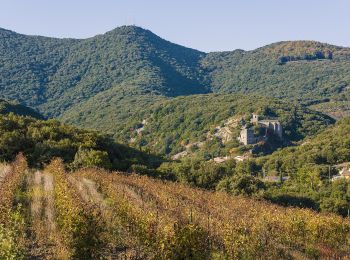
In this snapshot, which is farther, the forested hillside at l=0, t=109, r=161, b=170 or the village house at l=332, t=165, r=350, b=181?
the village house at l=332, t=165, r=350, b=181

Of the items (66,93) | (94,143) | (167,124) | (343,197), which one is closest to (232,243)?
(94,143)

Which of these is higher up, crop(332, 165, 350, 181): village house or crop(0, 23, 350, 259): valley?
crop(0, 23, 350, 259): valley

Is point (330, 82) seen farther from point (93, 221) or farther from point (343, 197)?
point (93, 221)

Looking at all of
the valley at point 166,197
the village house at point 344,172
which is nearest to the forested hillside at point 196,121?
the valley at point 166,197

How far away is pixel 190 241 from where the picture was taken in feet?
42.0

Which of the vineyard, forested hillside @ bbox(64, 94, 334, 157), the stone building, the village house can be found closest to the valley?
the vineyard

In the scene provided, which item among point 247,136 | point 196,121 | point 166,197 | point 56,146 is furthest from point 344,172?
point 196,121

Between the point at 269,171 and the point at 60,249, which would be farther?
the point at 269,171

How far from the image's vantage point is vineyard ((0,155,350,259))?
42.3 ft

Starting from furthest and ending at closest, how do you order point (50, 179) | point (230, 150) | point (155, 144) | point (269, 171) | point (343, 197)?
point (155, 144), point (230, 150), point (269, 171), point (343, 197), point (50, 179)

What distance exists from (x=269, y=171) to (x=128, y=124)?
62.9 m

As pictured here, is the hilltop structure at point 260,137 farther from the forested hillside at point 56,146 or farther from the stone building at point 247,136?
the forested hillside at point 56,146

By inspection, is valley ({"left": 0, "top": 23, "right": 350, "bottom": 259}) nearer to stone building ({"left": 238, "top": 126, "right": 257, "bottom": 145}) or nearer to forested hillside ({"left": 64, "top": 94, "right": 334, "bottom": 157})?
stone building ({"left": 238, "top": 126, "right": 257, "bottom": 145})

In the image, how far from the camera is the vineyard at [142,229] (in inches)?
507
